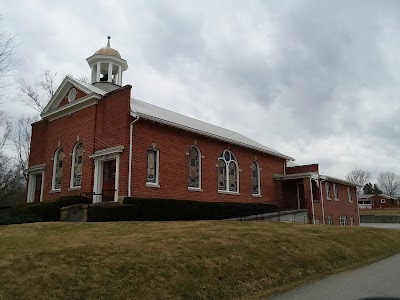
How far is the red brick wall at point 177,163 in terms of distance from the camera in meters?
19.2

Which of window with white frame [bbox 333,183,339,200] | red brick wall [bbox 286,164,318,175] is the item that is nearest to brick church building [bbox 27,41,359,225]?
red brick wall [bbox 286,164,318,175]

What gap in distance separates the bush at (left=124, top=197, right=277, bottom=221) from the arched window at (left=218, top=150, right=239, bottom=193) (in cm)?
179

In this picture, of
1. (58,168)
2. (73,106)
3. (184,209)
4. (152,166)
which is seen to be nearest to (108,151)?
(152,166)

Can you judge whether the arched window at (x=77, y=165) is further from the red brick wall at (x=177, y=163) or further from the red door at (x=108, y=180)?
the red brick wall at (x=177, y=163)

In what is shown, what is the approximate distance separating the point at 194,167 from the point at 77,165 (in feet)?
21.5

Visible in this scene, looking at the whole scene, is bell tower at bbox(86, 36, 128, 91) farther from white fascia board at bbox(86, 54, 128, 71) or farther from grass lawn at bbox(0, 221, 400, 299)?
grass lawn at bbox(0, 221, 400, 299)

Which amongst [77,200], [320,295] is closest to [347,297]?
[320,295]

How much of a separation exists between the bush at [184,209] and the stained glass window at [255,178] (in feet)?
11.8

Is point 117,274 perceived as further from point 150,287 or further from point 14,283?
point 14,283

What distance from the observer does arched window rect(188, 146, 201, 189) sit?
22.1 meters

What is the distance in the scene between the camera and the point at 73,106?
2259cm

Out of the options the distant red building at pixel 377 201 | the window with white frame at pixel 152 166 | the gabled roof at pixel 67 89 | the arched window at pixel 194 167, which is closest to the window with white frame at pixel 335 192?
the arched window at pixel 194 167

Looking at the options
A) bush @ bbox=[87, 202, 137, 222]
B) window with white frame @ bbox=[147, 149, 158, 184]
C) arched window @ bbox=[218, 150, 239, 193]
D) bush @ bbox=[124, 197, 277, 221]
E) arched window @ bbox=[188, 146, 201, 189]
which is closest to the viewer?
bush @ bbox=[87, 202, 137, 222]

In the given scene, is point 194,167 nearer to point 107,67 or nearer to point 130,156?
point 130,156
